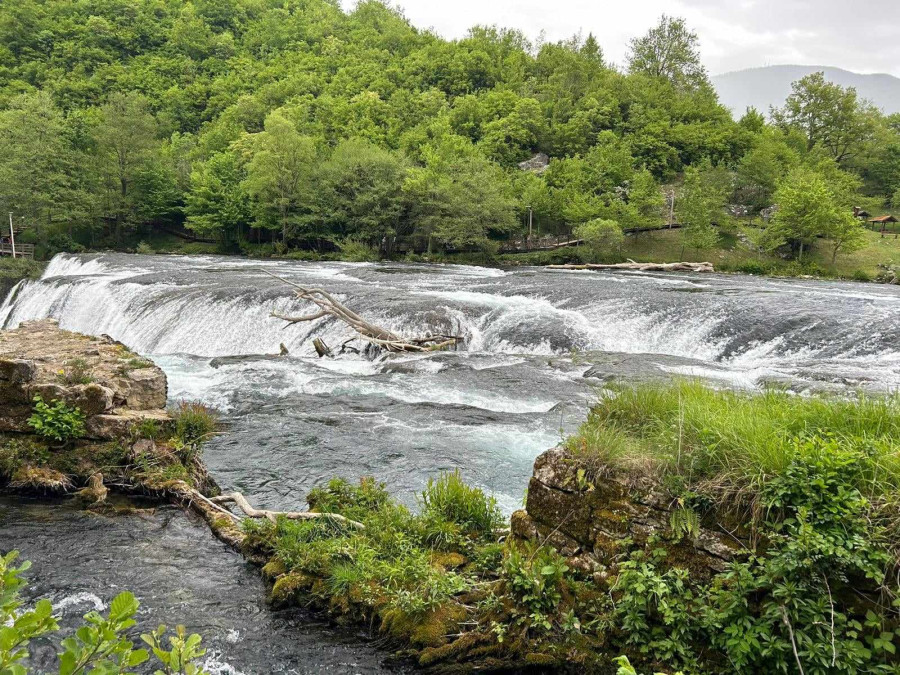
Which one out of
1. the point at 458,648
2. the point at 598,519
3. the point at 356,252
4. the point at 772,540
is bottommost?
the point at 458,648

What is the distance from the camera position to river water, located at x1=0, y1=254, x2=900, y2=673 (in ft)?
26.3

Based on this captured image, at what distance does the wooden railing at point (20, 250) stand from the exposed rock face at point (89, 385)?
1507 inches

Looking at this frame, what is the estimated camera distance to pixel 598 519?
158 inches

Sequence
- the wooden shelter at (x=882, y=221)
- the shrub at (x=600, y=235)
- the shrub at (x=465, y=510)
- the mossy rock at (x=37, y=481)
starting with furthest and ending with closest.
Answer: the wooden shelter at (x=882, y=221) < the shrub at (x=600, y=235) < the mossy rock at (x=37, y=481) < the shrub at (x=465, y=510)

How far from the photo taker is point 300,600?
475 cm

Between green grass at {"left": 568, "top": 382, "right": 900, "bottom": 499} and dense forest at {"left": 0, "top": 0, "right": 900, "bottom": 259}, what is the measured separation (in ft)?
120

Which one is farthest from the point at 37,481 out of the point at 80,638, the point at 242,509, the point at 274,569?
the point at 80,638

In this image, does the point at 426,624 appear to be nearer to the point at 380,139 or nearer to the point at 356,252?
the point at 356,252

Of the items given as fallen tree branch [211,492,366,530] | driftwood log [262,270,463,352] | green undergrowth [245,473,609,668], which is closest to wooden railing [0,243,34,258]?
driftwood log [262,270,463,352]

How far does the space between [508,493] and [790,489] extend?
414 cm

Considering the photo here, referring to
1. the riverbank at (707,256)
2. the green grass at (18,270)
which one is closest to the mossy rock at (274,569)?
the green grass at (18,270)

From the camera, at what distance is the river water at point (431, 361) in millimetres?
8016

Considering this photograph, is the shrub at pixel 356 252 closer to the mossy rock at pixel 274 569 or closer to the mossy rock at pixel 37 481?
the mossy rock at pixel 37 481

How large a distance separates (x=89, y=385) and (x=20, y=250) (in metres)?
44.5
